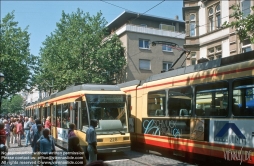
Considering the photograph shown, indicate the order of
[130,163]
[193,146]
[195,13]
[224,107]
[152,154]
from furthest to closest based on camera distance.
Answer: [195,13] → [152,154] → [130,163] → [193,146] → [224,107]

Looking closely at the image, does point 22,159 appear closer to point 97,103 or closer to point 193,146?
point 97,103

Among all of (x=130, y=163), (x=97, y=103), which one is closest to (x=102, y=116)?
(x=97, y=103)

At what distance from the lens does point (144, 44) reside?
35750mm

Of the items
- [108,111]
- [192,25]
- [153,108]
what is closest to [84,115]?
[108,111]

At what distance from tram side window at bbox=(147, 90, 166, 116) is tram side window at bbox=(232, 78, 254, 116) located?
347 centimetres

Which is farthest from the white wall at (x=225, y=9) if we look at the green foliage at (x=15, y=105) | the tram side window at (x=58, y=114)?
the green foliage at (x=15, y=105)

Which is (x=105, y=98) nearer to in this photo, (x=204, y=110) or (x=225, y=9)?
(x=204, y=110)

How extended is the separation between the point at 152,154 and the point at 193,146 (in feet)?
11.7

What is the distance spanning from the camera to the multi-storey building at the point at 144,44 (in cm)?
3425

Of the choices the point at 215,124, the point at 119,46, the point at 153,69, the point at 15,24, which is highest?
the point at 15,24

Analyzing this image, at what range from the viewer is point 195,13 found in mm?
24141

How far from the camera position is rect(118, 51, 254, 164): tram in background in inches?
318

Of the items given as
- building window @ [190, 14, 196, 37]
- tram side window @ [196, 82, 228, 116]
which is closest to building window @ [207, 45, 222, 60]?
Result: building window @ [190, 14, 196, 37]

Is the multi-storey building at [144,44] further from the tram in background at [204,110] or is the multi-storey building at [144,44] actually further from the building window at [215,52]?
the tram in background at [204,110]
